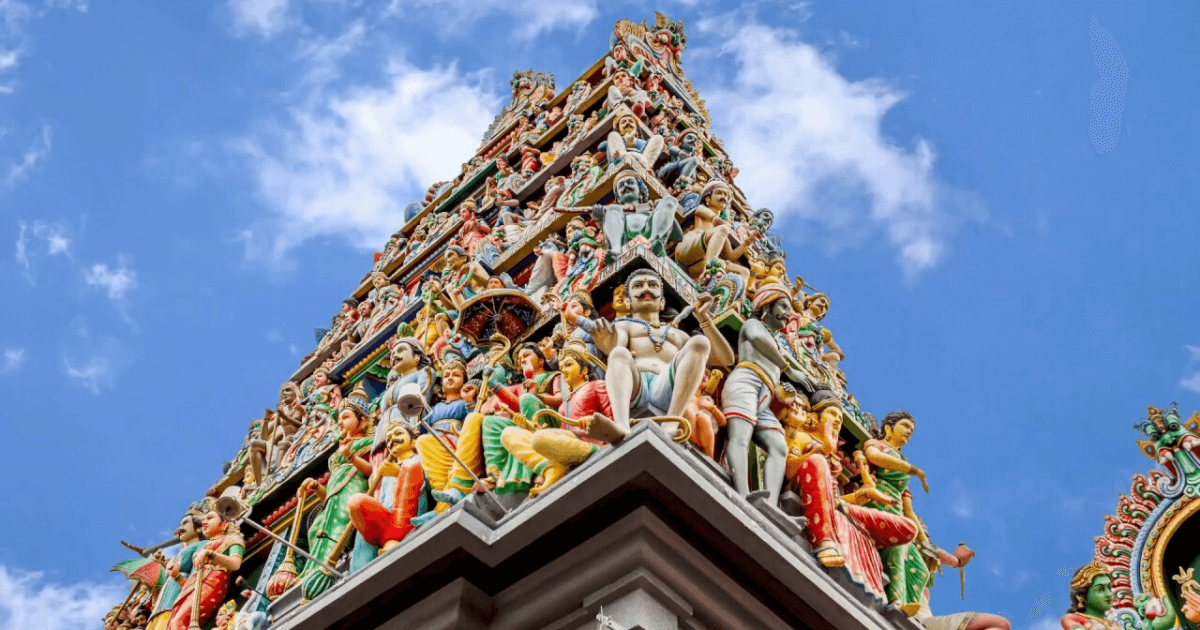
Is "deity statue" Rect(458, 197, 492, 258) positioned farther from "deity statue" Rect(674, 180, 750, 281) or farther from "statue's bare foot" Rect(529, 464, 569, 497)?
"statue's bare foot" Rect(529, 464, 569, 497)

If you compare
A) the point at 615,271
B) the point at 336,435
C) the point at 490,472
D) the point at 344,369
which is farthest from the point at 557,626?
the point at 344,369

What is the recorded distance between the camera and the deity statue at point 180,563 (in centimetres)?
1351

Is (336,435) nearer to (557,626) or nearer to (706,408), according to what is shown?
(706,408)

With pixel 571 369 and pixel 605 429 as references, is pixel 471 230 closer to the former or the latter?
pixel 571 369

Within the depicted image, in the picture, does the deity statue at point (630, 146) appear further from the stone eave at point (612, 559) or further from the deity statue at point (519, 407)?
the stone eave at point (612, 559)

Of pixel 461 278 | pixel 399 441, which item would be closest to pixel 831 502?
pixel 399 441

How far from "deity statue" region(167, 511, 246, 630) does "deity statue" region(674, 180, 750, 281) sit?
16.8 feet

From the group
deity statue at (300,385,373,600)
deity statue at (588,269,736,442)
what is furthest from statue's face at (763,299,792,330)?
deity statue at (300,385,373,600)

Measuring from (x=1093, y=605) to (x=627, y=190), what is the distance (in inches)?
234

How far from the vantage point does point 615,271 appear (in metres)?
12.0

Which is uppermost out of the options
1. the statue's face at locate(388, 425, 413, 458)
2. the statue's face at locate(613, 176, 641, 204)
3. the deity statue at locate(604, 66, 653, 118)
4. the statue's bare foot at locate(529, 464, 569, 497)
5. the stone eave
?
the deity statue at locate(604, 66, 653, 118)

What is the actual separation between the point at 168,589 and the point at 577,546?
6.81 meters

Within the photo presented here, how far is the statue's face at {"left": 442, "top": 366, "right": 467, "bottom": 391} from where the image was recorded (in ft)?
38.8

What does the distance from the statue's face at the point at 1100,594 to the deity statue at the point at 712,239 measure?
4383 mm
